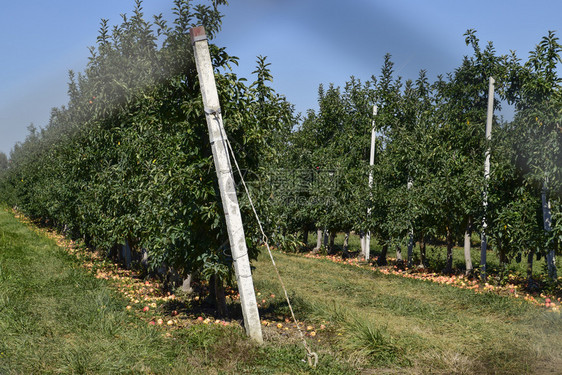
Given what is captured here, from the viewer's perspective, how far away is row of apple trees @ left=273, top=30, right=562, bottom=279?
35.9ft

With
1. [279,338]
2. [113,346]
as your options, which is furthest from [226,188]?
[113,346]

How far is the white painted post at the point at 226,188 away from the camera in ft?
20.9

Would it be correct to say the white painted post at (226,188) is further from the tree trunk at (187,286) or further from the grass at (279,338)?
the tree trunk at (187,286)

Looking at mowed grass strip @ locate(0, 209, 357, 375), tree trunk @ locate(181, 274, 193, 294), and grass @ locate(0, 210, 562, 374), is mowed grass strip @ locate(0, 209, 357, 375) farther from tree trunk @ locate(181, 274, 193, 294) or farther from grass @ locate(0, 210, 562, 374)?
tree trunk @ locate(181, 274, 193, 294)

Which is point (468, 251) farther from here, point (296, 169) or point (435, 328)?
point (296, 169)

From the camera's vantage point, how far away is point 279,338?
6.81 m

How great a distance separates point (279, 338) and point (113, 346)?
7.80 feet

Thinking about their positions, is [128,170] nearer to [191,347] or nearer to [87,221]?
[87,221]

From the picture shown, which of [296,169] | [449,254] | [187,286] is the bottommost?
[187,286]

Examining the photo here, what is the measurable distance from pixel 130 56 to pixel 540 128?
402 inches

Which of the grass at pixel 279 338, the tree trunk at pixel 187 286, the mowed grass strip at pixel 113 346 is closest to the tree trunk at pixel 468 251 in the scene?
the grass at pixel 279 338

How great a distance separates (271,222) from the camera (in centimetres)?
763

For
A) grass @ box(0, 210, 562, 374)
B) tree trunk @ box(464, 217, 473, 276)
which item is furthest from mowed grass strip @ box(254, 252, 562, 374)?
tree trunk @ box(464, 217, 473, 276)

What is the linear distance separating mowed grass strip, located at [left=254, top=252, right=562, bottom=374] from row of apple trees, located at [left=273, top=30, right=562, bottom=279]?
2325 millimetres
